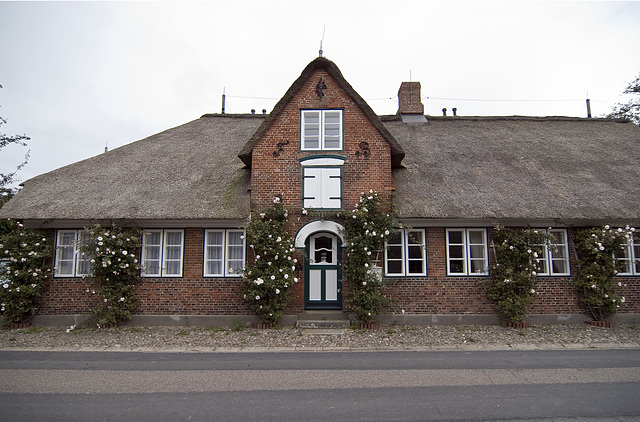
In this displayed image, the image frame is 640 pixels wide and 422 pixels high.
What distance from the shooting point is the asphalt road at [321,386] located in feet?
18.3

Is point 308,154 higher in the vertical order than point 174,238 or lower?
higher

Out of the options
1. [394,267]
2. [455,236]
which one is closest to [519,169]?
[455,236]

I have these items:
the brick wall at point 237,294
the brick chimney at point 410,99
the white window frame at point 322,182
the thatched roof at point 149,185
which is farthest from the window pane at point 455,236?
the brick chimney at point 410,99

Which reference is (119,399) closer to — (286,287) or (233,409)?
(233,409)

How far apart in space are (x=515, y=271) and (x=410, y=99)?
31.9 ft

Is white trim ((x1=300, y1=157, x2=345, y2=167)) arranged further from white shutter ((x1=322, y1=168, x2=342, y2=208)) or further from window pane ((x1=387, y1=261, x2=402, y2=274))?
window pane ((x1=387, y1=261, x2=402, y2=274))

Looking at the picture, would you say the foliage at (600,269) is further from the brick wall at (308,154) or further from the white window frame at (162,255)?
the white window frame at (162,255)

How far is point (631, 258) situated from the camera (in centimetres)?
1270

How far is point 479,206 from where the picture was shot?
12156mm

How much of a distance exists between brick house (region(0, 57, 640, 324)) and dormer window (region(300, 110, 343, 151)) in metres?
0.04

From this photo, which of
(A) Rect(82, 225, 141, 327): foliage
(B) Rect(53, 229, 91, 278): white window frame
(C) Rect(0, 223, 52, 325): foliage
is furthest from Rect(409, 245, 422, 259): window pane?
(C) Rect(0, 223, 52, 325): foliage

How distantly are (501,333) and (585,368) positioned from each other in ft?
10.8

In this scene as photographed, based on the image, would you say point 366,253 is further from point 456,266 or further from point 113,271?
point 113,271

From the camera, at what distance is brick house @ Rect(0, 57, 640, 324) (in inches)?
476
